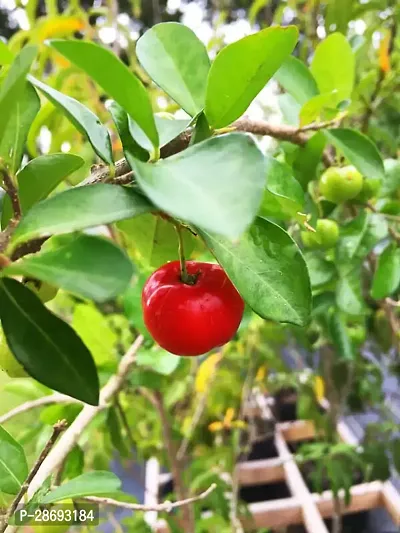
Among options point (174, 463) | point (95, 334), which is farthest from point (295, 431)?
point (95, 334)

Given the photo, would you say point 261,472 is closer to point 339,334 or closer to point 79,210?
point 339,334

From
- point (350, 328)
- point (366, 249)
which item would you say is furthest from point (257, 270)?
point (350, 328)

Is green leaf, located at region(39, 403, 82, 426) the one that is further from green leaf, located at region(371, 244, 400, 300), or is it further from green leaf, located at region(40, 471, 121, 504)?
green leaf, located at region(371, 244, 400, 300)

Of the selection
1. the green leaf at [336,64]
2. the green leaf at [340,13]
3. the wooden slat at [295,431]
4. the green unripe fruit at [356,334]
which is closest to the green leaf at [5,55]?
the green leaf at [336,64]

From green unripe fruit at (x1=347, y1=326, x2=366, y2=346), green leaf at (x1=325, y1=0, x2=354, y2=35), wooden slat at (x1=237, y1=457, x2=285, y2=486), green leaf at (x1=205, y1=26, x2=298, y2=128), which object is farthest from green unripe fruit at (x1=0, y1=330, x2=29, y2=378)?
wooden slat at (x1=237, y1=457, x2=285, y2=486)

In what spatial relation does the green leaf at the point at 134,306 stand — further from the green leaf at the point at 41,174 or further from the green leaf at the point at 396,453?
the green leaf at the point at 396,453
